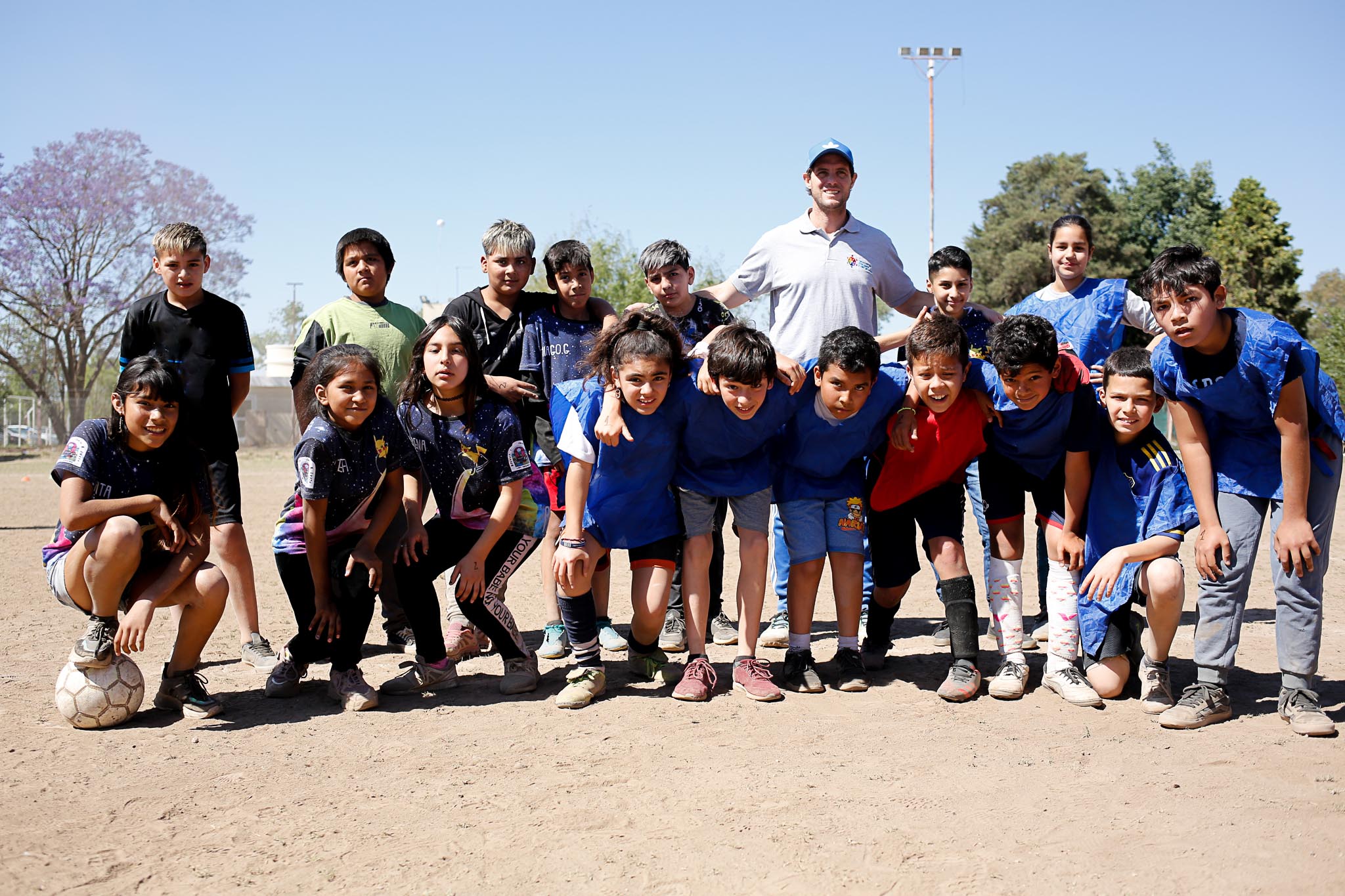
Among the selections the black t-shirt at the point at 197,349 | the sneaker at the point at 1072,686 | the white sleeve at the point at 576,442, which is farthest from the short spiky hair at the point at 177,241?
the sneaker at the point at 1072,686

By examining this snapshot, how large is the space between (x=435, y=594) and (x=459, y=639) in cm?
59

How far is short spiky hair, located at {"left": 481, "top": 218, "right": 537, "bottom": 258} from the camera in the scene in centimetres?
527

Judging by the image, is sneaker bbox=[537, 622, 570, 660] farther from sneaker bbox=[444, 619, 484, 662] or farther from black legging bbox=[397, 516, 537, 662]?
black legging bbox=[397, 516, 537, 662]

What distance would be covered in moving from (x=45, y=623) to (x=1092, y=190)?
4153 cm

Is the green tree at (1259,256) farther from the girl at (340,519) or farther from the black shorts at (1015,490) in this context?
the girl at (340,519)

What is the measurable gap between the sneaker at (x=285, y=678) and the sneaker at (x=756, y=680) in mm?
1859

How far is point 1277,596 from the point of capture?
3.98 metres

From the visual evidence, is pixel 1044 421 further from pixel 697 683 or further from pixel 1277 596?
pixel 697 683

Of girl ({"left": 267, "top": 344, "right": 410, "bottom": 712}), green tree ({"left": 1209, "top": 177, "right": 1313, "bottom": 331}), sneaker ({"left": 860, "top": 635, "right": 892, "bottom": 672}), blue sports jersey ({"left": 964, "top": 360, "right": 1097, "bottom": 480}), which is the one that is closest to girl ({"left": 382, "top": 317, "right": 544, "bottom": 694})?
girl ({"left": 267, "top": 344, "right": 410, "bottom": 712})

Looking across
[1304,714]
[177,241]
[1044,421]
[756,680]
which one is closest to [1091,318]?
[1044,421]

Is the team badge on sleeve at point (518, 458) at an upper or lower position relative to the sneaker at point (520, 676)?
upper

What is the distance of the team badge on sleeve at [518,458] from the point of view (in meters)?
4.58

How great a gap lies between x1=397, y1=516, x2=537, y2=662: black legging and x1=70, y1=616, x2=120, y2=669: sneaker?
112 centimetres

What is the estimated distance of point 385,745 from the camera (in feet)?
12.4
